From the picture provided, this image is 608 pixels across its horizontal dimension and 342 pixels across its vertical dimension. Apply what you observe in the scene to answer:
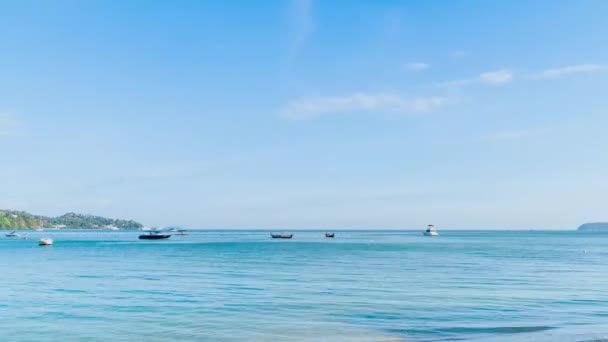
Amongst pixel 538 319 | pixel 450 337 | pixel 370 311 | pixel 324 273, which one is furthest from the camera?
pixel 324 273

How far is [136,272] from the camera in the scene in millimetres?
53625

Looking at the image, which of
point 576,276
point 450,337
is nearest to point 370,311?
point 450,337

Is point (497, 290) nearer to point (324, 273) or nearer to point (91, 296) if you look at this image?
point (324, 273)

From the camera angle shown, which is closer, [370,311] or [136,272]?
[370,311]

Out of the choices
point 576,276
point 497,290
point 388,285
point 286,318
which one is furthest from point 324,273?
point 286,318

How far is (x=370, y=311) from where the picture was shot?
28578 mm

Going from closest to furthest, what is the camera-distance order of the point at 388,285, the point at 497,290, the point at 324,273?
the point at 497,290 < the point at 388,285 < the point at 324,273

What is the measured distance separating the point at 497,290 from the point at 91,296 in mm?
25794

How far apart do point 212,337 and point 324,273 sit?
29238 mm

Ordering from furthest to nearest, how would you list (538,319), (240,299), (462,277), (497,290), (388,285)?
(462,277) < (388,285) < (497,290) < (240,299) < (538,319)

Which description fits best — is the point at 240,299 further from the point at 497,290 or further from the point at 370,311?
the point at 497,290

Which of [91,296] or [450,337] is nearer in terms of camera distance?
[450,337]

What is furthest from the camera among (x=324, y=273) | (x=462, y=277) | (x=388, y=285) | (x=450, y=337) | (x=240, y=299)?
(x=324, y=273)

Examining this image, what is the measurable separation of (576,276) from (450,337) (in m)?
32.4
